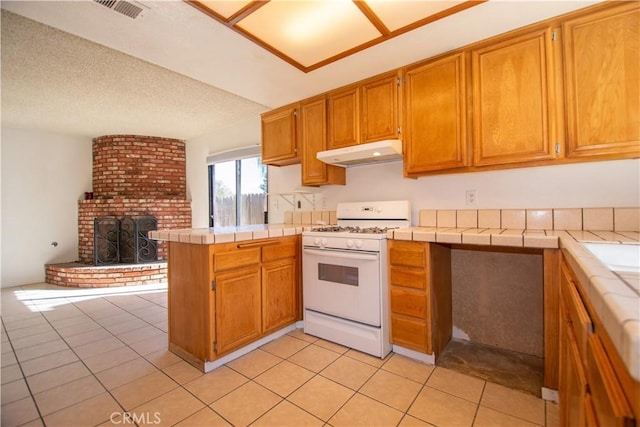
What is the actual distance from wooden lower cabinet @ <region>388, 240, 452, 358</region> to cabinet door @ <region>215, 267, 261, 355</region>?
1030mm

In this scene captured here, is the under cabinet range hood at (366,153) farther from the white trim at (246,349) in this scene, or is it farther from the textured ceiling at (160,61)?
the white trim at (246,349)

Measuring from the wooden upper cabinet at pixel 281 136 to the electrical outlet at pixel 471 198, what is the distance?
1.68 metres

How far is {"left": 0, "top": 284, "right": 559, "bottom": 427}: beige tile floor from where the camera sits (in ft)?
4.88

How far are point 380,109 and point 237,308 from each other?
1983 mm

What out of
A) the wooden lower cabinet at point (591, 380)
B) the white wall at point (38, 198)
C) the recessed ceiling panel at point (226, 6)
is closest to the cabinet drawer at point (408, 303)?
the wooden lower cabinet at point (591, 380)

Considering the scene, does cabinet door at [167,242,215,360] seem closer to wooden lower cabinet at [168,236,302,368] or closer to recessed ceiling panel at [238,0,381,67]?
wooden lower cabinet at [168,236,302,368]

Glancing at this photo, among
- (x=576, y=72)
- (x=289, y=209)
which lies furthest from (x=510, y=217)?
(x=289, y=209)

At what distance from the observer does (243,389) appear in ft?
5.69

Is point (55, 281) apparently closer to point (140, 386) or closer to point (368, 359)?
A: point (140, 386)

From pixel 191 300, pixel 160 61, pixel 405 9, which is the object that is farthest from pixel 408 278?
pixel 160 61

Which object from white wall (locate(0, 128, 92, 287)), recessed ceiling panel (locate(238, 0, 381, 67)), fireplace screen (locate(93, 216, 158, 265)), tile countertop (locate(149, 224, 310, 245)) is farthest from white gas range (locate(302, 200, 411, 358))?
white wall (locate(0, 128, 92, 287))

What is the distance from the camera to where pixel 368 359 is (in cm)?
206

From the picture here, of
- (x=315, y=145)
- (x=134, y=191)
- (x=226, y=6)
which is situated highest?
(x=226, y=6)

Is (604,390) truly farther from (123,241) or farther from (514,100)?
(123,241)
